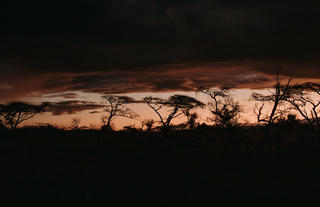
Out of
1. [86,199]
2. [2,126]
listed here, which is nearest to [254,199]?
[86,199]

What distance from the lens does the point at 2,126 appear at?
1818 inches

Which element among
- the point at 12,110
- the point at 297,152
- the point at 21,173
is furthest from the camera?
the point at 12,110

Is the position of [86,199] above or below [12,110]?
below

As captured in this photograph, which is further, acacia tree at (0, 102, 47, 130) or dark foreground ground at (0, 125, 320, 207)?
acacia tree at (0, 102, 47, 130)

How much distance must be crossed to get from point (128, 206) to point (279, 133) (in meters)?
26.0

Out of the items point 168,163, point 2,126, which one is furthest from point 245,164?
point 2,126

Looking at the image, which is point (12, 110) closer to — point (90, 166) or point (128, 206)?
point (90, 166)

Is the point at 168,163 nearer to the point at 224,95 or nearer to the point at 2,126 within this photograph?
the point at 224,95

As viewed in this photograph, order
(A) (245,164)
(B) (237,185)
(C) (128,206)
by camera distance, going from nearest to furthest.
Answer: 1. (C) (128,206)
2. (B) (237,185)
3. (A) (245,164)

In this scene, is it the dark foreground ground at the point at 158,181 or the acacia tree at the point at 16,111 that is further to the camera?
the acacia tree at the point at 16,111

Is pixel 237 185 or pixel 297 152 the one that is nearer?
pixel 237 185

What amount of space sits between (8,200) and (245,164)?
37.9ft

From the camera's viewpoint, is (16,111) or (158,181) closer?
(158,181)

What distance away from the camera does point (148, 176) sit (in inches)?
492
